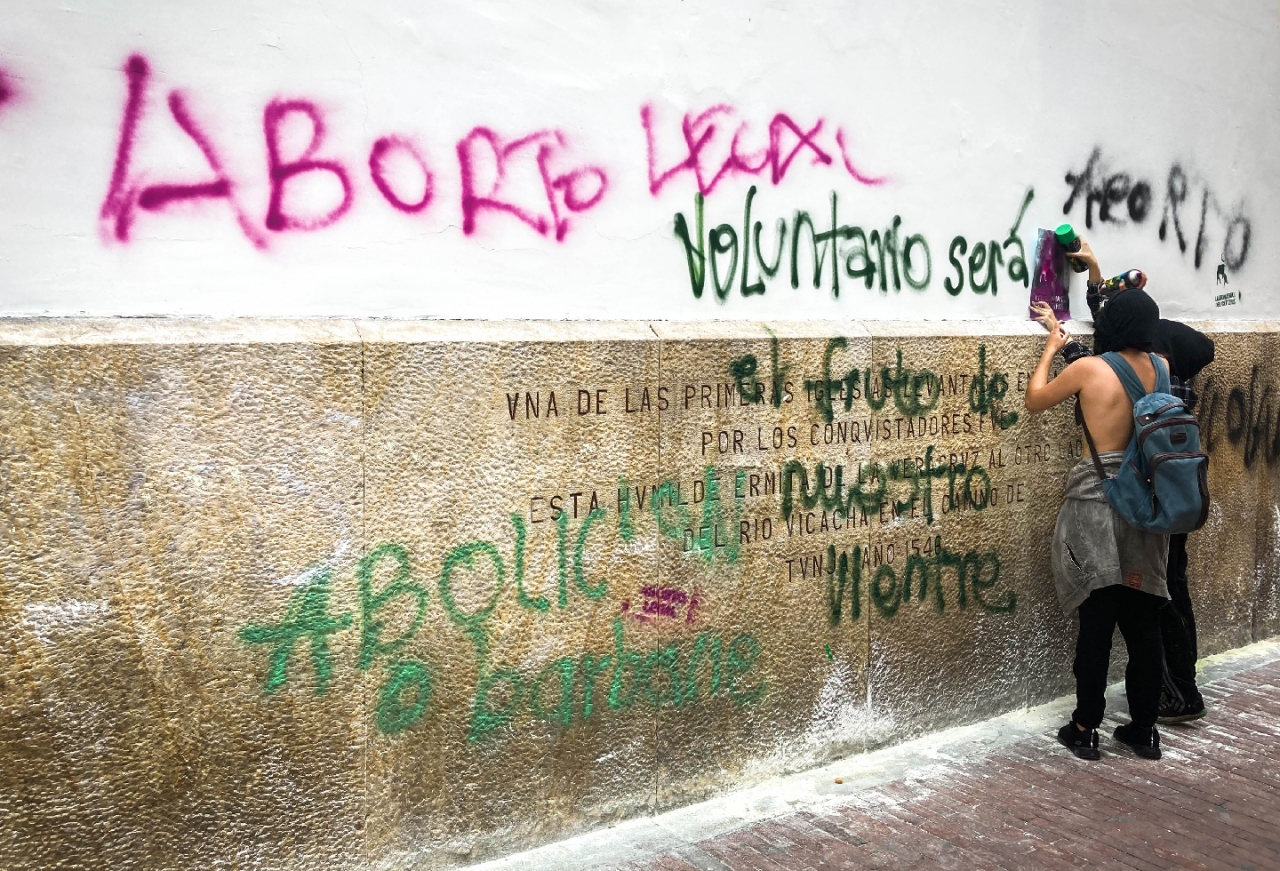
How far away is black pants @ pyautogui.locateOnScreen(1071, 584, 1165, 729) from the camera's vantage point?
15.1ft

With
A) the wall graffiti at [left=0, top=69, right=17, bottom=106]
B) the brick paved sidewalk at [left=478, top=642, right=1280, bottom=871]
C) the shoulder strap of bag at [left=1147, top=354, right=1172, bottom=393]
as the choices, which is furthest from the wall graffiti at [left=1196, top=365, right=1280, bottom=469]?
the wall graffiti at [left=0, top=69, right=17, bottom=106]

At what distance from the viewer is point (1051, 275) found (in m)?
5.26

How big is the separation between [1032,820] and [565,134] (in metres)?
2.81

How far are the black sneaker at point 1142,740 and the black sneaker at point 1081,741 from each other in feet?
0.53

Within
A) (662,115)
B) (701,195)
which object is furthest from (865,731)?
(662,115)

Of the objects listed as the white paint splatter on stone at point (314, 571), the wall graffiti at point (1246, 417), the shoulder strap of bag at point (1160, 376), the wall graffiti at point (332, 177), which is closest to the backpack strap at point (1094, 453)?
the shoulder strap of bag at point (1160, 376)

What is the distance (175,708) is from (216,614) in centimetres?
26

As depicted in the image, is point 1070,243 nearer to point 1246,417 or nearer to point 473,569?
point 1246,417

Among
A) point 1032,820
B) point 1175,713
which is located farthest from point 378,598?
point 1175,713

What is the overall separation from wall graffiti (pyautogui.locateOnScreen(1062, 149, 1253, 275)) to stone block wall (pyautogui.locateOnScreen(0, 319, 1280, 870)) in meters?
0.91

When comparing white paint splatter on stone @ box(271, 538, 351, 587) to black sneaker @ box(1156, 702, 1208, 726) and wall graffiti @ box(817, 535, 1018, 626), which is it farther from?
black sneaker @ box(1156, 702, 1208, 726)

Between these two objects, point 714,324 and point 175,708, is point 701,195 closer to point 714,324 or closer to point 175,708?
point 714,324

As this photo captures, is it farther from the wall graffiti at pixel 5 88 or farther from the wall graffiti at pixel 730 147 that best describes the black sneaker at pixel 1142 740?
the wall graffiti at pixel 5 88

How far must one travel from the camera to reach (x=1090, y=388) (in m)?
4.55
